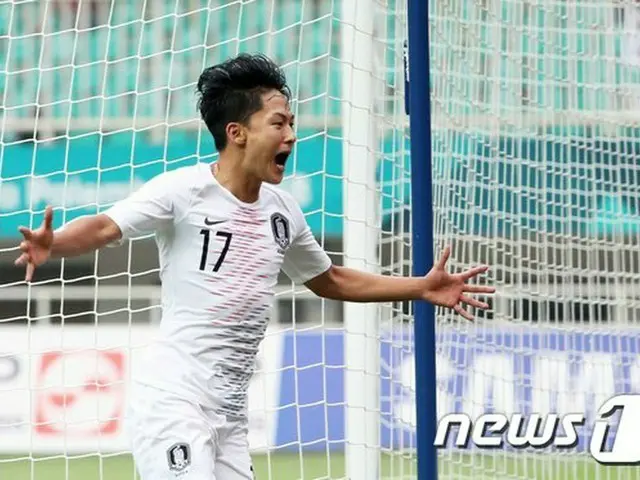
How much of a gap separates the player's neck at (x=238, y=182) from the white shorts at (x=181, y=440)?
0.61m

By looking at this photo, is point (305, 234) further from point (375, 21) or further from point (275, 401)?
point (275, 401)

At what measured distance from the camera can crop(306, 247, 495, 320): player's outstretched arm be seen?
4.45 metres

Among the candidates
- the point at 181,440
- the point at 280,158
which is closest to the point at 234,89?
the point at 280,158

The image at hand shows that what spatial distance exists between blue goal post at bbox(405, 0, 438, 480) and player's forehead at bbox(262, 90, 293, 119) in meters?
0.69

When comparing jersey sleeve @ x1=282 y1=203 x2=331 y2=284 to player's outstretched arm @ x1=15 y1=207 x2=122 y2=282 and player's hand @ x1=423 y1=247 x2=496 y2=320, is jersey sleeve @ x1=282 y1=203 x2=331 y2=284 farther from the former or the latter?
player's outstretched arm @ x1=15 y1=207 x2=122 y2=282

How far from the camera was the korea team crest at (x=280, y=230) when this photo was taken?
4363 mm

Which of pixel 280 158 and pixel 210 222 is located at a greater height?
pixel 280 158

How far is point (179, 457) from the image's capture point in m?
4.03

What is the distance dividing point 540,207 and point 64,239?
3425 mm

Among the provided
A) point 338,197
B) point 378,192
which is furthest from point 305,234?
point 338,197

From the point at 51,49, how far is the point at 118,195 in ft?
4.70

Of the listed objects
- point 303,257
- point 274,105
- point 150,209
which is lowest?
point 303,257

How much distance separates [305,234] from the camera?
4.55 metres

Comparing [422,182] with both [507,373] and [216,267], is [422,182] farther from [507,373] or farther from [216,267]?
[507,373]
